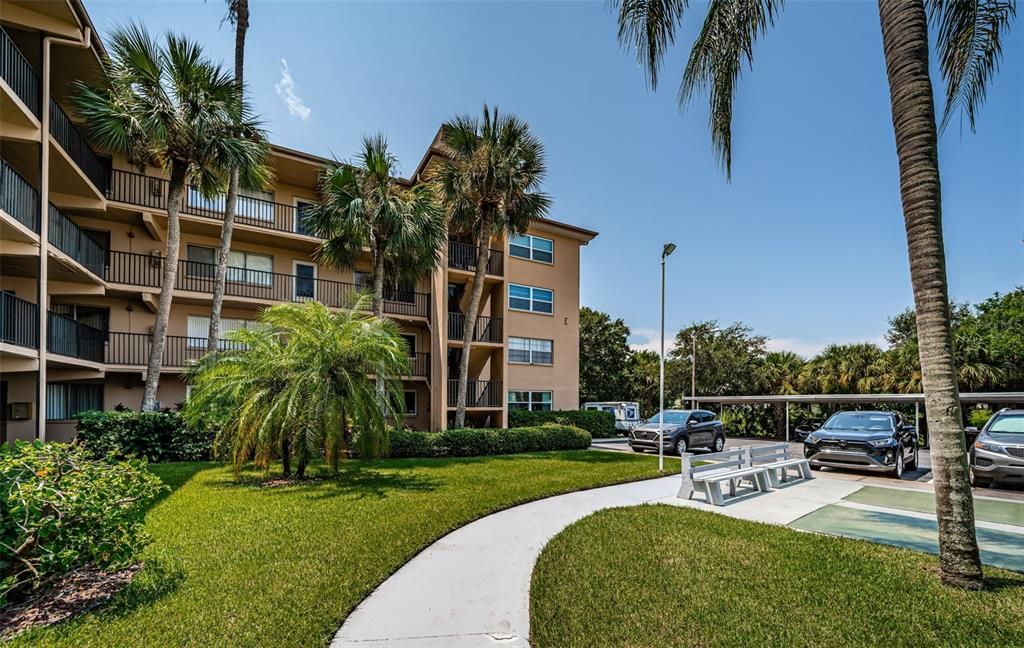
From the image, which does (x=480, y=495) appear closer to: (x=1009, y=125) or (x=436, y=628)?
(x=436, y=628)

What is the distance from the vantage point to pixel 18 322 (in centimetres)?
1072

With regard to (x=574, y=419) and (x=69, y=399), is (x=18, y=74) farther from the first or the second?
(x=574, y=419)

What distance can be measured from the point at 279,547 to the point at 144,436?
10.5 metres

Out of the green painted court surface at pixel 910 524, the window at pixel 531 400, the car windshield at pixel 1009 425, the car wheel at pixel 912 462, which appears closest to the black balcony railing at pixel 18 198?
the green painted court surface at pixel 910 524

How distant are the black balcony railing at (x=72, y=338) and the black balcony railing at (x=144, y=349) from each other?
34 cm

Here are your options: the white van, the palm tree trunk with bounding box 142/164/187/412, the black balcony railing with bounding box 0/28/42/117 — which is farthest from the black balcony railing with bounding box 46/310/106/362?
the white van

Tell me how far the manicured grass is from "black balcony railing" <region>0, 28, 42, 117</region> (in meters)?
9.09

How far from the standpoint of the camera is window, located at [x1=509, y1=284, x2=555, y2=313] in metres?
23.3

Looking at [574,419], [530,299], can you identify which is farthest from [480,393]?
[530,299]

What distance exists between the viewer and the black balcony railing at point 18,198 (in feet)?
32.5

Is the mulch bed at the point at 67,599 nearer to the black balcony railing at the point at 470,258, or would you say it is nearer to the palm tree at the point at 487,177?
the palm tree at the point at 487,177

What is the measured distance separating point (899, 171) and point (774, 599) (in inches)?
189

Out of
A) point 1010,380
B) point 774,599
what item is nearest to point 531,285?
point 774,599

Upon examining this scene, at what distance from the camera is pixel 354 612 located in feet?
14.2
